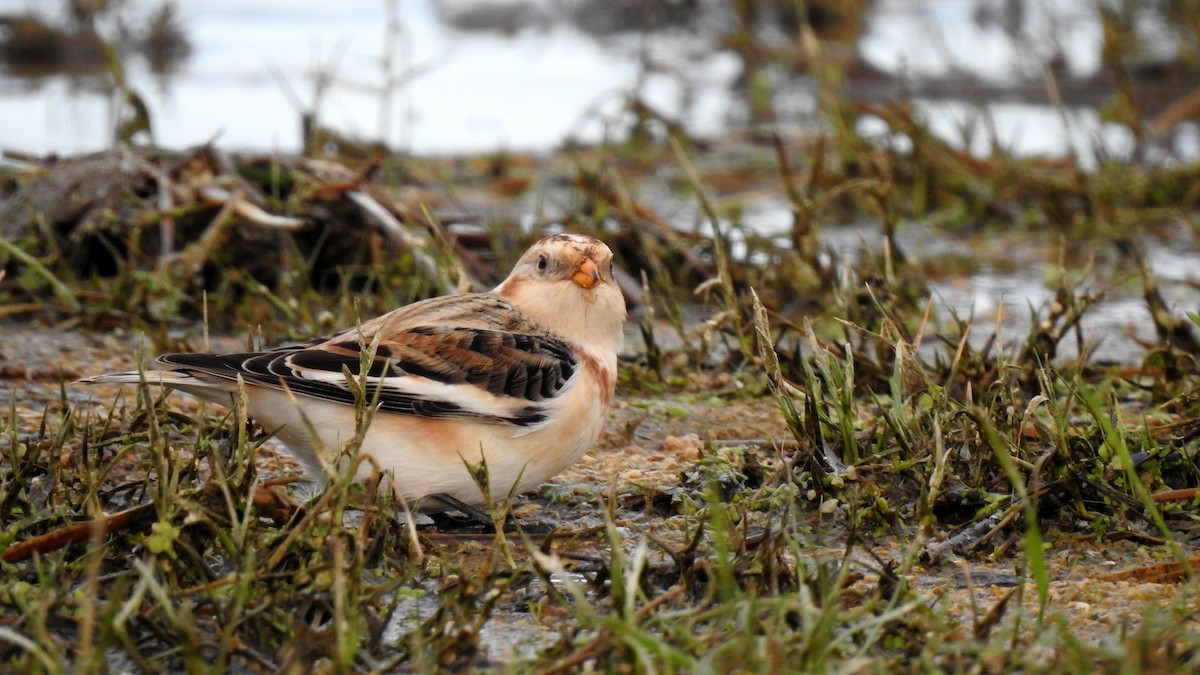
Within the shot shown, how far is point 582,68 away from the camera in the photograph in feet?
42.9

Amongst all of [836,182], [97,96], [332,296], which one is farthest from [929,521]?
[97,96]

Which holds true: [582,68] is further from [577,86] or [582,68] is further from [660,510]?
[660,510]

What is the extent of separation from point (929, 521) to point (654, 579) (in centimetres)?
70

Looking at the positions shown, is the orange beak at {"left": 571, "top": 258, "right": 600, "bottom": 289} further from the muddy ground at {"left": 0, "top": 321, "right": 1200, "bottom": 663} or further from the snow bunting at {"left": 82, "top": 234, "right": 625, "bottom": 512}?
the muddy ground at {"left": 0, "top": 321, "right": 1200, "bottom": 663}

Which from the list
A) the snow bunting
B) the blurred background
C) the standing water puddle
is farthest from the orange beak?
the blurred background

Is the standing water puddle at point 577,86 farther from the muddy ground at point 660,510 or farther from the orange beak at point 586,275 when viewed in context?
the orange beak at point 586,275

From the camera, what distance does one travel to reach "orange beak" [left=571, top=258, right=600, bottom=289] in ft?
13.8

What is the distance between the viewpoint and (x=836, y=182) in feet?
26.4

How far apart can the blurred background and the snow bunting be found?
3.97 m

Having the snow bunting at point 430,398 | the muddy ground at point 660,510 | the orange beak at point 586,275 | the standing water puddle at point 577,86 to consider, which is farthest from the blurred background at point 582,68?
the snow bunting at point 430,398

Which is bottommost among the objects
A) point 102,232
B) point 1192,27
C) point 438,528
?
point 438,528

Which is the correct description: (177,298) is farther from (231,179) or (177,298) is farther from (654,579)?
(654,579)

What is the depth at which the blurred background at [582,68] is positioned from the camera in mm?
9969

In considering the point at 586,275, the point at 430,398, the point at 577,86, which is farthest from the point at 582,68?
the point at 430,398
